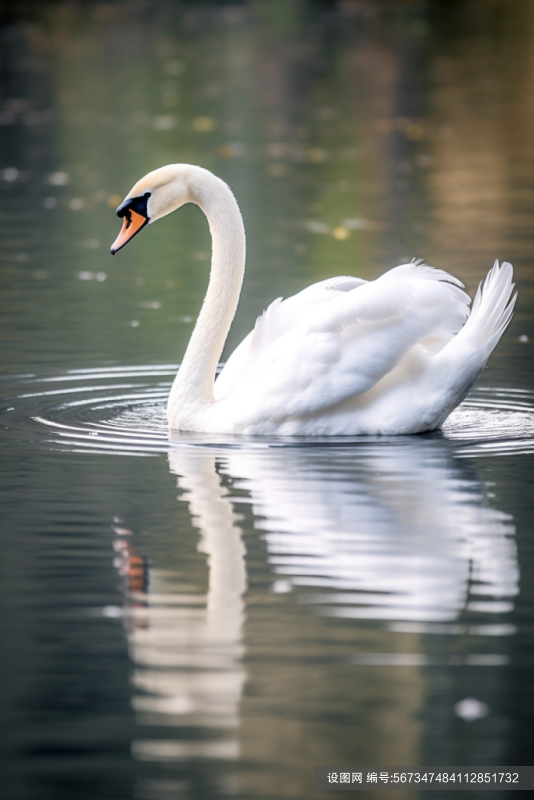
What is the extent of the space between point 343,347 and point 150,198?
60.7 inches

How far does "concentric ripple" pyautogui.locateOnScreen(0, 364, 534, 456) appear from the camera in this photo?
26.4ft

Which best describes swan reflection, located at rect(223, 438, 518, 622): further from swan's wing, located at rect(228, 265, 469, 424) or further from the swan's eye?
the swan's eye

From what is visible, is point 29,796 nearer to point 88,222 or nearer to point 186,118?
point 88,222

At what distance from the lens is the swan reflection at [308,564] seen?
478 cm

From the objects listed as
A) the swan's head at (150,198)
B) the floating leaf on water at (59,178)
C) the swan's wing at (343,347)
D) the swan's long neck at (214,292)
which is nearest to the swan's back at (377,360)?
the swan's wing at (343,347)

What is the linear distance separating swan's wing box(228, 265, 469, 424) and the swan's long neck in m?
0.52

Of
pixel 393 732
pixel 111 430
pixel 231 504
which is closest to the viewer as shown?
pixel 393 732

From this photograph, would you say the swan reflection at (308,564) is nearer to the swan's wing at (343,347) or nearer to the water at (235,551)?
the water at (235,551)

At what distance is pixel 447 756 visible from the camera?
441 cm

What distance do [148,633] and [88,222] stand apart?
1311 centimetres

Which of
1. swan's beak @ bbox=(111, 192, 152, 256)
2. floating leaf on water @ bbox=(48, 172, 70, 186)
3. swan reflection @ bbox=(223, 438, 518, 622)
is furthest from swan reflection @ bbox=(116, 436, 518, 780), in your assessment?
floating leaf on water @ bbox=(48, 172, 70, 186)

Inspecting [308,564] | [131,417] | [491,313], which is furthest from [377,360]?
[308,564]

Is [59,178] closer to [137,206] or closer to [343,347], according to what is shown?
[137,206]

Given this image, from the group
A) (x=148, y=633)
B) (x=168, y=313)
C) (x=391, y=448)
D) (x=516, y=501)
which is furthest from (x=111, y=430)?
(x=168, y=313)
